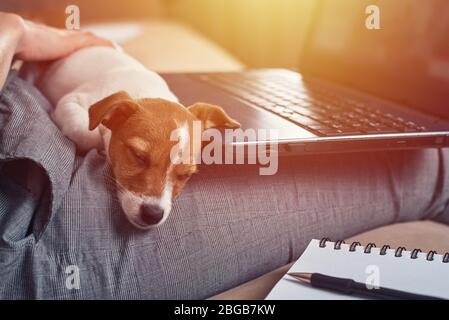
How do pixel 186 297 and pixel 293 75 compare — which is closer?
pixel 186 297

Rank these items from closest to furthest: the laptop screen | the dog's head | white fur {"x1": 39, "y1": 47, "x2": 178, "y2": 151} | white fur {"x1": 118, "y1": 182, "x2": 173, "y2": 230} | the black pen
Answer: the black pen, white fur {"x1": 118, "y1": 182, "x2": 173, "y2": 230}, the dog's head, white fur {"x1": 39, "y1": 47, "x2": 178, "y2": 151}, the laptop screen

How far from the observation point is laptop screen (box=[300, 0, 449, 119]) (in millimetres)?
1105

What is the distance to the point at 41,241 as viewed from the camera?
0.67 m

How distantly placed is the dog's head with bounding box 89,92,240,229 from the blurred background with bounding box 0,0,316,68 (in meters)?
1.51

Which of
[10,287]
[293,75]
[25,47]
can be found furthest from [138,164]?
[293,75]

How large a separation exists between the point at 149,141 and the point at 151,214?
0.54ft

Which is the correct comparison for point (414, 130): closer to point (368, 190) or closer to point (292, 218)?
point (368, 190)

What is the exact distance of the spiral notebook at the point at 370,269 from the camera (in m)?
0.65

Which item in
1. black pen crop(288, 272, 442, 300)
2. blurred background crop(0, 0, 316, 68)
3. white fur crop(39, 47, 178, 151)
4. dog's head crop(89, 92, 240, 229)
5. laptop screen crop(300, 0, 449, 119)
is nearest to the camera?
black pen crop(288, 272, 442, 300)

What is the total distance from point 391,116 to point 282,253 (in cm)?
34

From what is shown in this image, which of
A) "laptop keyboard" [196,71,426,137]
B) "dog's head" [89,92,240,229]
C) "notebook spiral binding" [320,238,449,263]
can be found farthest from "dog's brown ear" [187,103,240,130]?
"notebook spiral binding" [320,238,449,263]

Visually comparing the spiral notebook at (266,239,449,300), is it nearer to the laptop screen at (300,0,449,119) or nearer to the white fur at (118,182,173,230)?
the white fur at (118,182,173,230)

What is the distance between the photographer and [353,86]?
133cm

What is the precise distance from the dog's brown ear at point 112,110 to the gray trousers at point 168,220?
0.17 feet
